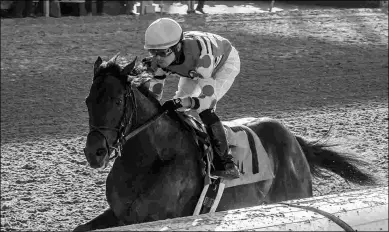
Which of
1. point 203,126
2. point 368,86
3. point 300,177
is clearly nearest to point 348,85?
point 368,86

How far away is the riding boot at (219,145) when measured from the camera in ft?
15.9

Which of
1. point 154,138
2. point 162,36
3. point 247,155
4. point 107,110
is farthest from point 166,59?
point 247,155

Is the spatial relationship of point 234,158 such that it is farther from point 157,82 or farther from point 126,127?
point 126,127

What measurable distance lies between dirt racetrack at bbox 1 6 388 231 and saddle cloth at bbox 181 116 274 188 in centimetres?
109

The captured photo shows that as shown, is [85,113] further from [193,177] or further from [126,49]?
[193,177]

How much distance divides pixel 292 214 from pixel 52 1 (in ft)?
40.1

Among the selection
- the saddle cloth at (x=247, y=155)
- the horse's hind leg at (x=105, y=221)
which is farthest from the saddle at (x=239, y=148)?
the horse's hind leg at (x=105, y=221)

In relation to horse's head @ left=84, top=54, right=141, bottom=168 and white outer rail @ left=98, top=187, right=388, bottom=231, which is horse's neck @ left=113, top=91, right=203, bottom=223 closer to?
horse's head @ left=84, top=54, right=141, bottom=168

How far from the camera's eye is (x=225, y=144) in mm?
4863

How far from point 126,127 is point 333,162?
221 centimetres

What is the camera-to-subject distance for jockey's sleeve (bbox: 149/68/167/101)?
504 cm

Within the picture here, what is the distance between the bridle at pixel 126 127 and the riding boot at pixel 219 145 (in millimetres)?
326

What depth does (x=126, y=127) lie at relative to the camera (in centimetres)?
450

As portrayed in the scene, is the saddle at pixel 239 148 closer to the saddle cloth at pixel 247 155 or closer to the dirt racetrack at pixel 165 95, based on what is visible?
the saddle cloth at pixel 247 155
